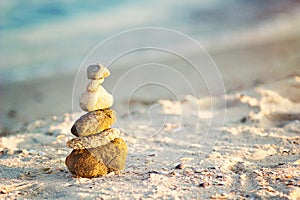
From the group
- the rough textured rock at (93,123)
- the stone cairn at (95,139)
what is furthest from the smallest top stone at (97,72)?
the rough textured rock at (93,123)

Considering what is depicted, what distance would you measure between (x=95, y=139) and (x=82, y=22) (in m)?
9.15

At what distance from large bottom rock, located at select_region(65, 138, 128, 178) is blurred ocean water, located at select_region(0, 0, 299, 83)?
5.57 meters

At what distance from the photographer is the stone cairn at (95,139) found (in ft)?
12.6

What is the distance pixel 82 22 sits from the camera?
12.6m

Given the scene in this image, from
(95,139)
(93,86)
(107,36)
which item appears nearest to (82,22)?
(107,36)

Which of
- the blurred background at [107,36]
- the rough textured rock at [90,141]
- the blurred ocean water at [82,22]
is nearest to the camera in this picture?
the rough textured rock at [90,141]

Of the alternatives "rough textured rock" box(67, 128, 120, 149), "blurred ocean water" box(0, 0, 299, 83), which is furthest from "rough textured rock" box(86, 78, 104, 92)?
"blurred ocean water" box(0, 0, 299, 83)

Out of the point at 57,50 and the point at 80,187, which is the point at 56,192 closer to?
the point at 80,187

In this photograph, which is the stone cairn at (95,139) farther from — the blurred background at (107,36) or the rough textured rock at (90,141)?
the blurred background at (107,36)

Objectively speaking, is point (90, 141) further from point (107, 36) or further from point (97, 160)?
point (107, 36)

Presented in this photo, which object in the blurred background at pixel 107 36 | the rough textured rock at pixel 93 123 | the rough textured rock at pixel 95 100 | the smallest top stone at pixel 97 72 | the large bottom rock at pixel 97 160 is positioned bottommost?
the large bottom rock at pixel 97 160

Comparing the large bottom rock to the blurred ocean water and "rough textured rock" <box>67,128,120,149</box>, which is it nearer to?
"rough textured rock" <box>67,128,120,149</box>

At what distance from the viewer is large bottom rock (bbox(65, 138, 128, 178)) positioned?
12.6 feet

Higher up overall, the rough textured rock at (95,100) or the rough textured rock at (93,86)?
the rough textured rock at (93,86)
